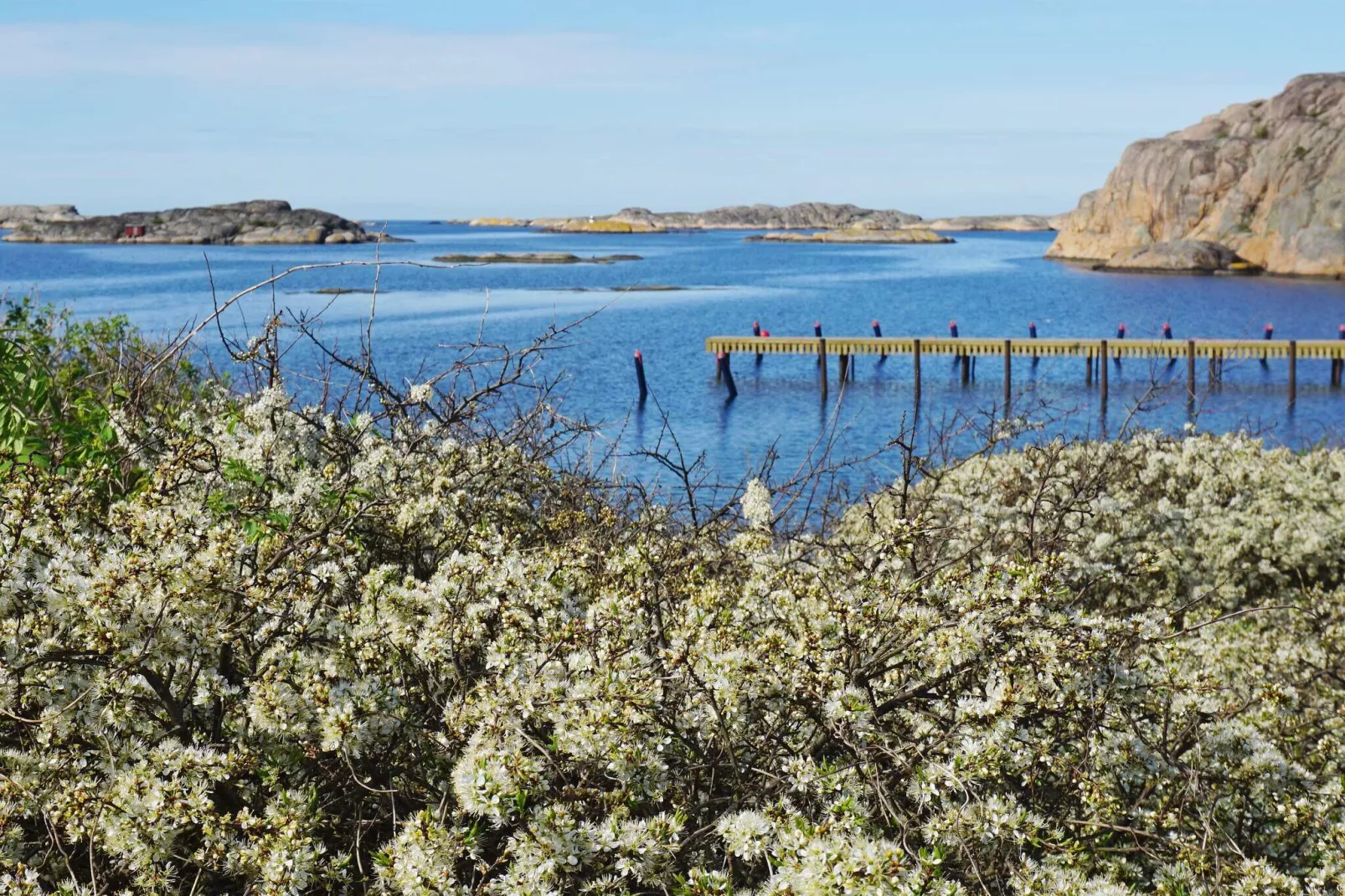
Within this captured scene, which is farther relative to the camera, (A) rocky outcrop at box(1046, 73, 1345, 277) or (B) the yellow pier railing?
(A) rocky outcrop at box(1046, 73, 1345, 277)

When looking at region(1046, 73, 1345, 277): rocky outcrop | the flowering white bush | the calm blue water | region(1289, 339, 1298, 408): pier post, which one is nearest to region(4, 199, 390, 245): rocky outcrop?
the calm blue water

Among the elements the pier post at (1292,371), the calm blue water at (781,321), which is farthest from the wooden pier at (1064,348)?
the calm blue water at (781,321)

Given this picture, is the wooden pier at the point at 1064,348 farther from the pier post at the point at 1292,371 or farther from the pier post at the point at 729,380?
the pier post at the point at 729,380

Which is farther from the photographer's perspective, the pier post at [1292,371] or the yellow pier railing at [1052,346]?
the yellow pier railing at [1052,346]

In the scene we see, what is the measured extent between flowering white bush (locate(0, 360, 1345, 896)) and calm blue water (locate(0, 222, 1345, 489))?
240 cm

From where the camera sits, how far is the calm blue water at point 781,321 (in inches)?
1446

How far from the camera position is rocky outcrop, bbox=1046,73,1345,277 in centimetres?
8775

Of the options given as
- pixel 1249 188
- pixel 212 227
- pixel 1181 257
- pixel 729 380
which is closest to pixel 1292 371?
pixel 729 380

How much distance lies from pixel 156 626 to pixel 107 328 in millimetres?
15478

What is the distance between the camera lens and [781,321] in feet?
237

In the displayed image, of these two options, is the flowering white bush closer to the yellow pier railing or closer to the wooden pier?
the wooden pier

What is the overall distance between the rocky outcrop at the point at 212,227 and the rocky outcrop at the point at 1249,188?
338 feet

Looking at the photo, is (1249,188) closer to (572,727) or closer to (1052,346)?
(1052,346)

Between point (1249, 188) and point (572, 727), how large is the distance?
10155cm
